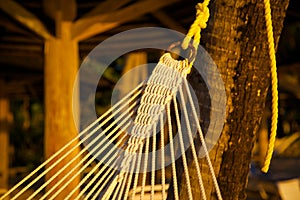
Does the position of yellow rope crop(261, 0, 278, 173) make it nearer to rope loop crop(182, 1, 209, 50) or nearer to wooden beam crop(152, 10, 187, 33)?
rope loop crop(182, 1, 209, 50)

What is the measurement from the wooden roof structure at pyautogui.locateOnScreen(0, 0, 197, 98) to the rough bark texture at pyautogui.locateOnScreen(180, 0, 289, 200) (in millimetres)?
2709

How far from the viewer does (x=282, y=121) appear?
1245 centimetres

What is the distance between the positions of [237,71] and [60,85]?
9.19 feet

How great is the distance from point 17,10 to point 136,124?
2751 mm

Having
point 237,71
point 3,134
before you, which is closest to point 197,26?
point 237,71

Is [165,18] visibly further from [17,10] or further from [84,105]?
[84,105]

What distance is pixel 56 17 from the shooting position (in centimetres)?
474

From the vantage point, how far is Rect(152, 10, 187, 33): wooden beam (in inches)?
232

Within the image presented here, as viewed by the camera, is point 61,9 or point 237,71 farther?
point 61,9

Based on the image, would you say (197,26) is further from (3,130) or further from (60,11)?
(3,130)

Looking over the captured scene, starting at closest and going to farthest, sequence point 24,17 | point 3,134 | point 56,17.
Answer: point 24,17 → point 56,17 → point 3,134

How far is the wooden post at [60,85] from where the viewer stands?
184 inches

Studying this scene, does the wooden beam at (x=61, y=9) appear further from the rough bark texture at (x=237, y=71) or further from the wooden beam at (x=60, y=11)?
the rough bark texture at (x=237, y=71)

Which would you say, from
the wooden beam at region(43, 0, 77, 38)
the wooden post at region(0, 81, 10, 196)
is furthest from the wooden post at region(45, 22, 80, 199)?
the wooden post at region(0, 81, 10, 196)
